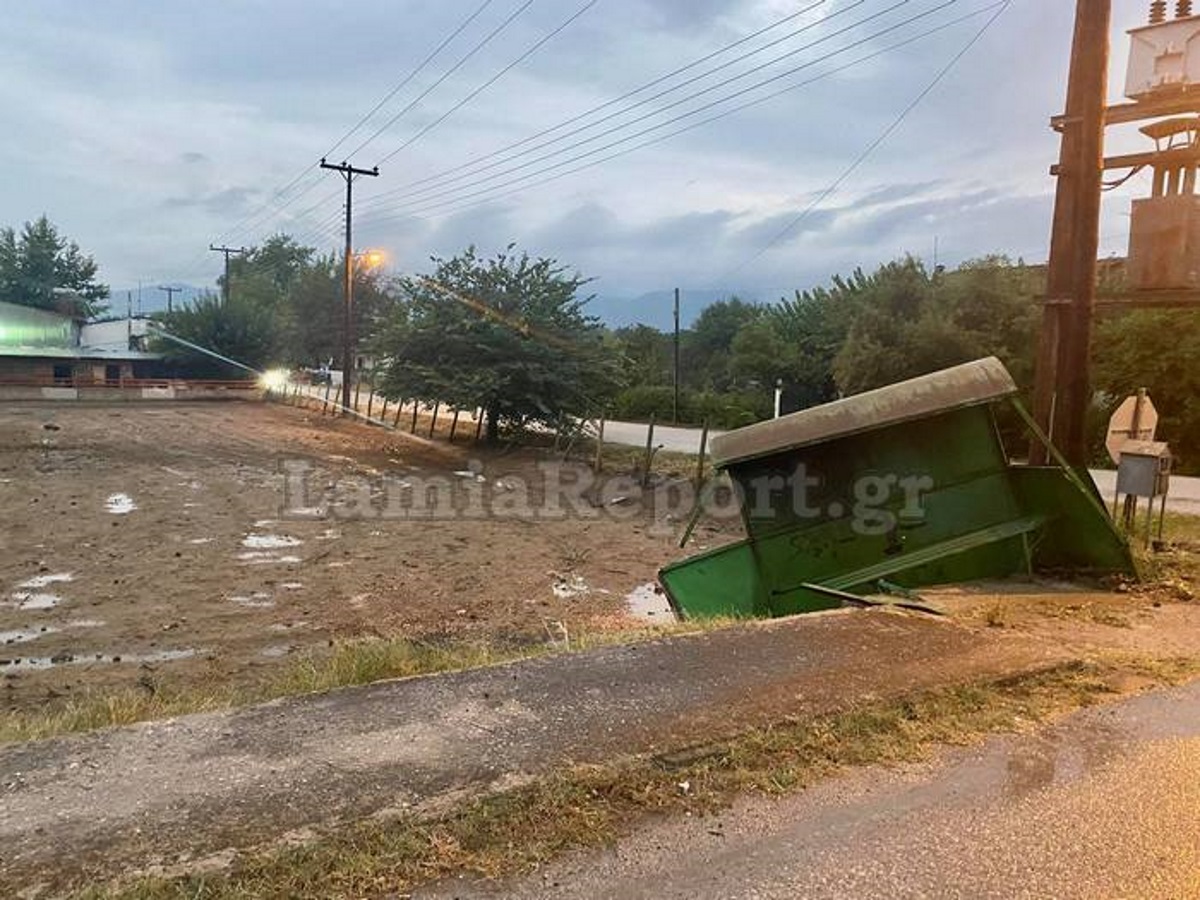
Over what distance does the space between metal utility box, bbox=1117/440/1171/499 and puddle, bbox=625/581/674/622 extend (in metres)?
4.53

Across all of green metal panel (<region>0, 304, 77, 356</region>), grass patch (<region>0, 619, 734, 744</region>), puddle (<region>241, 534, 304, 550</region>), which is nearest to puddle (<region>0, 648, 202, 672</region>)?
grass patch (<region>0, 619, 734, 744</region>)

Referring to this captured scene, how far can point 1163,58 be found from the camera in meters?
8.66

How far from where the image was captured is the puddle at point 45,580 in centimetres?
972

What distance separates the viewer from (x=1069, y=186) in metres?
7.77

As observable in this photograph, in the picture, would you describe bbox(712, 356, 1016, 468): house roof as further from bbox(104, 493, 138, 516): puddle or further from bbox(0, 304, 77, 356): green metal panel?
bbox(0, 304, 77, 356): green metal panel

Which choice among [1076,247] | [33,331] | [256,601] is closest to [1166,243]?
[1076,247]

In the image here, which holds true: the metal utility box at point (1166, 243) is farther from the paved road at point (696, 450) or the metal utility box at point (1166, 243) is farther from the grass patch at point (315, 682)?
the grass patch at point (315, 682)

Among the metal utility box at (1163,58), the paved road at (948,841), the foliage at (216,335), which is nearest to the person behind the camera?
the paved road at (948,841)

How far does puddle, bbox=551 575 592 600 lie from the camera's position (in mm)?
10195

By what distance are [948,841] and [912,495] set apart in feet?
12.8

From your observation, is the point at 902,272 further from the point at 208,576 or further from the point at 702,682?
the point at 702,682

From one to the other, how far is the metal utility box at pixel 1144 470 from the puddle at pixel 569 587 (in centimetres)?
590

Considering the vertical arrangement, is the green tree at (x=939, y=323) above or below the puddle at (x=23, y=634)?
above

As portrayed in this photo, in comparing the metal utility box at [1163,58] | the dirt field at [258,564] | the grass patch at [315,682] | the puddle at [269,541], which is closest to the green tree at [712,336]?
the dirt field at [258,564]
